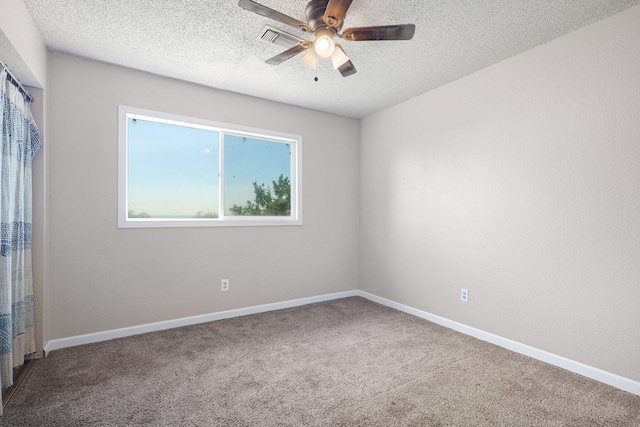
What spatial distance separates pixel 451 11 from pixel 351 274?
3.21 metres

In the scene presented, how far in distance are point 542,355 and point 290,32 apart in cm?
316

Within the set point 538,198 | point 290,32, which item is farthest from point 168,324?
point 538,198

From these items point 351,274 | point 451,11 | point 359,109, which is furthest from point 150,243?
point 451,11

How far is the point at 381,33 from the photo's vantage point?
6.26 feet

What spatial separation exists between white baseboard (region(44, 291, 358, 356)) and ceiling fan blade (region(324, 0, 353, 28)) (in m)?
2.93

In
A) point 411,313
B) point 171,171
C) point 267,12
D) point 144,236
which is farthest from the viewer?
point 411,313

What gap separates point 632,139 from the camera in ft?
6.69

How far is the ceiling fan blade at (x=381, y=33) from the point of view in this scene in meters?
1.85

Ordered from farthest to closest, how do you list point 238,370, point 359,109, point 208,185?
point 359,109 < point 208,185 < point 238,370

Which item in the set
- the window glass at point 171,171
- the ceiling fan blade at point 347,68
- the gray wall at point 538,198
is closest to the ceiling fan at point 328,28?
the ceiling fan blade at point 347,68

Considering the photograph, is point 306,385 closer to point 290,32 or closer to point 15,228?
point 15,228

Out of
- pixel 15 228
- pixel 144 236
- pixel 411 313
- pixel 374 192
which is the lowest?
pixel 411 313

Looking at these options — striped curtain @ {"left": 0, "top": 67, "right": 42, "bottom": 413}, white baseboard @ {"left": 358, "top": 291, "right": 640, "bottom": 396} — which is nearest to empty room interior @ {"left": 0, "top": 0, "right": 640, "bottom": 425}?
white baseboard @ {"left": 358, "top": 291, "right": 640, "bottom": 396}

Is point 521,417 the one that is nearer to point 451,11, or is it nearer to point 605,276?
point 605,276
